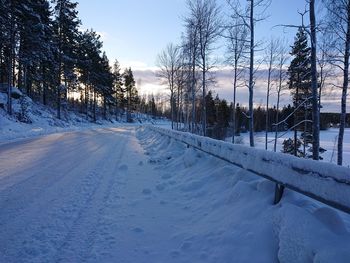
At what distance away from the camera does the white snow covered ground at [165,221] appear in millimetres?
3299

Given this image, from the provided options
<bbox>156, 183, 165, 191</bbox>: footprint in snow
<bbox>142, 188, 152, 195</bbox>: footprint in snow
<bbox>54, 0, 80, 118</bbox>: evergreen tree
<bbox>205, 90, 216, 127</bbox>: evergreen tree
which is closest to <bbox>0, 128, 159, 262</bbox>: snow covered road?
<bbox>142, 188, 152, 195</bbox>: footprint in snow

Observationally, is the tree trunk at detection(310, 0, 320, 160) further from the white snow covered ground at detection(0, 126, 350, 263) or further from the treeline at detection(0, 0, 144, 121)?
the treeline at detection(0, 0, 144, 121)

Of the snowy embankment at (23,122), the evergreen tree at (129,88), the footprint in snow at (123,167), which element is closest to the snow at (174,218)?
the footprint in snow at (123,167)

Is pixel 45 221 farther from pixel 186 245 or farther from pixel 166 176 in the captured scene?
pixel 166 176

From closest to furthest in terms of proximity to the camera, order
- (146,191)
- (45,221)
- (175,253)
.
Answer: (175,253), (45,221), (146,191)

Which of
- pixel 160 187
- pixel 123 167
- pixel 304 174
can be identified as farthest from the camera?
pixel 123 167

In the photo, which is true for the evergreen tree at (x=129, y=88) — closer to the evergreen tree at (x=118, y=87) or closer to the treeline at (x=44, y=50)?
the evergreen tree at (x=118, y=87)

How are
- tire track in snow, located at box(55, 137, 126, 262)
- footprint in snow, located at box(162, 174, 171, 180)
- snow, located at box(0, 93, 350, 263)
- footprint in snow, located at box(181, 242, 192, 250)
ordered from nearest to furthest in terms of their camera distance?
1. snow, located at box(0, 93, 350, 263)
2. tire track in snow, located at box(55, 137, 126, 262)
3. footprint in snow, located at box(181, 242, 192, 250)
4. footprint in snow, located at box(162, 174, 171, 180)

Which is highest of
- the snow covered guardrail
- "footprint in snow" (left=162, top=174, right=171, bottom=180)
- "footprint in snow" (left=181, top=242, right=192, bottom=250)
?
the snow covered guardrail

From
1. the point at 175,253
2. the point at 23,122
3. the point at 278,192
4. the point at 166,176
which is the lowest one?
the point at 175,253

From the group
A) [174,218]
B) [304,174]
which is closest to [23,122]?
[174,218]

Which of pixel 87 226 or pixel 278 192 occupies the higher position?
pixel 278 192

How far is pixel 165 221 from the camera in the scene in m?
5.06

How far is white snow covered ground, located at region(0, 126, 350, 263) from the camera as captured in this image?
10.8 feet
